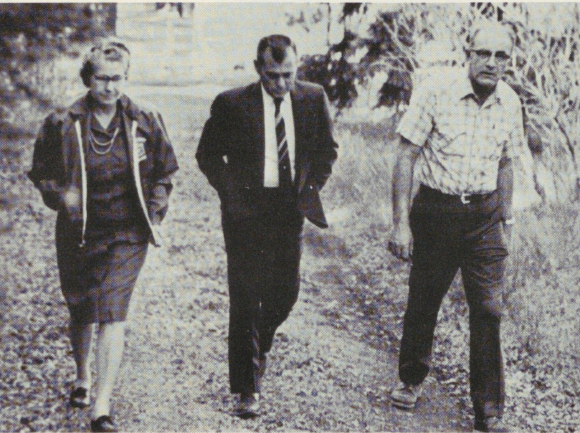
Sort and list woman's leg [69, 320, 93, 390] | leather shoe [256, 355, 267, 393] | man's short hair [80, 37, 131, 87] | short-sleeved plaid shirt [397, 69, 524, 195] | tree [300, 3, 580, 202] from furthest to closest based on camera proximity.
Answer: tree [300, 3, 580, 202] → leather shoe [256, 355, 267, 393] → woman's leg [69, 320, 93, 390] → short-sleeved plaid shirt [397, 69, 524, 195] → man's short hair [80, 37, 131, 87]

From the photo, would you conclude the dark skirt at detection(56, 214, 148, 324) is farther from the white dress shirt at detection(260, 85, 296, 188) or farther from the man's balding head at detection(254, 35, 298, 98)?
the man's balding head at detection(254, 35, 298, 98)

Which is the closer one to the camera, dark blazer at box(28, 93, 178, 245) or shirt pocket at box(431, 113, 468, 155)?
dark blazer at box(28, 93, 178, 245)

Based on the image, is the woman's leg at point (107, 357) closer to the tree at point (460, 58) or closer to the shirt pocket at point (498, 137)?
the shirt pocket at point (498, 137)

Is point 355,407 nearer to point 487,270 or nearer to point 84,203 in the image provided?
point 487,270

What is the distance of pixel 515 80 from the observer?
15.0ft

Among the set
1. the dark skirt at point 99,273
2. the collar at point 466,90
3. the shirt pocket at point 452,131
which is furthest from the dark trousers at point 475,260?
the dark skirt at point 99,273

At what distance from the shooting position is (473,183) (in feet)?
10.8

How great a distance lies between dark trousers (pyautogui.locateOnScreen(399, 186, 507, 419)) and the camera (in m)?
3.34

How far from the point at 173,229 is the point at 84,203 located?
114 inches

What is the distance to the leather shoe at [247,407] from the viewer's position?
3.45 m

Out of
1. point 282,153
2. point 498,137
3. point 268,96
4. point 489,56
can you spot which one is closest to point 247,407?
point 282,153

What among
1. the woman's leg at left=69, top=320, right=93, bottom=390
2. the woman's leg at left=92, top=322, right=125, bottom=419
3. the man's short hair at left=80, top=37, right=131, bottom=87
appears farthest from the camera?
the woman's leg at left=69, top=320, right=93, bottom=390

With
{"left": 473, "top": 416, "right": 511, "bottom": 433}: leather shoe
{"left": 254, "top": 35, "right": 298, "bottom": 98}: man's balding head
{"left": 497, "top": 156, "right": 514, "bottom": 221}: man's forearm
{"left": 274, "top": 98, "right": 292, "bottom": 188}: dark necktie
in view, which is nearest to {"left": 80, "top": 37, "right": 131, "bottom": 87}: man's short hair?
{"left": 254, "top": 35, "right": 298, "bottom": 98}: man's balding head

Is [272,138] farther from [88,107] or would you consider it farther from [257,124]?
[88,107]
